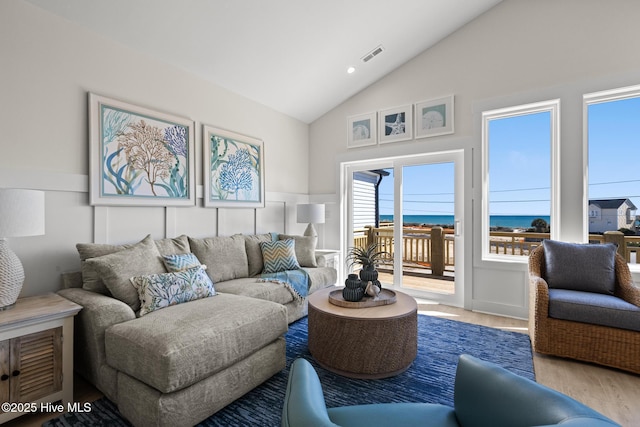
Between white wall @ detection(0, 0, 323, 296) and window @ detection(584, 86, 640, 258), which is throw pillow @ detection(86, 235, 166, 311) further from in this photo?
window @ detection(584, 86, 640, 258)

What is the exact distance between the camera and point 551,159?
331cm

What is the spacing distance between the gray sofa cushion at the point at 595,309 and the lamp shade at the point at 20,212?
363 cm

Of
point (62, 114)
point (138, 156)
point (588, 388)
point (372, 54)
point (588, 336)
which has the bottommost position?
point (588, 388)

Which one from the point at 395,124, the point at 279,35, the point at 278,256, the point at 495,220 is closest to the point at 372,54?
the point at 395,124

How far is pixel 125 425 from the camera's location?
5.46 feet

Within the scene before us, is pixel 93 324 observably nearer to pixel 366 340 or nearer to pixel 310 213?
pixel 366 340

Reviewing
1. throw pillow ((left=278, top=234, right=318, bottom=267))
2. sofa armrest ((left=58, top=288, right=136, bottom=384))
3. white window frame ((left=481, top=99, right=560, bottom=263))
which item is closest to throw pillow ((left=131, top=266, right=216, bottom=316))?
sofa armrest ((left=58, top=288, right=136, bottom=384))

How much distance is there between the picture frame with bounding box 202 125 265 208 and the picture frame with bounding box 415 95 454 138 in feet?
6.82

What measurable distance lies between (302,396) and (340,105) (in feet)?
14.5

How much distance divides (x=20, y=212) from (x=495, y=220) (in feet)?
13.8

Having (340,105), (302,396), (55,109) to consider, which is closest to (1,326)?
(55,109)

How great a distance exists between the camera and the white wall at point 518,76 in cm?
293

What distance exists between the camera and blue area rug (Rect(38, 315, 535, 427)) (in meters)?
1.73

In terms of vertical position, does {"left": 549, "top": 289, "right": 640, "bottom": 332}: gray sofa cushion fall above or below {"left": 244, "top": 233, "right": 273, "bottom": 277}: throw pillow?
below
